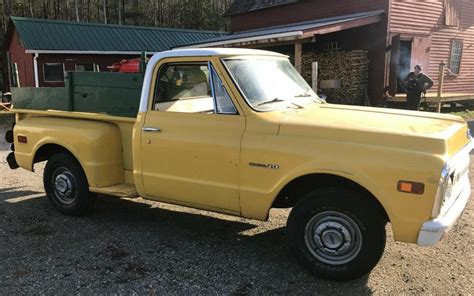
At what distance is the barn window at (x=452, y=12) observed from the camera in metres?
17.7

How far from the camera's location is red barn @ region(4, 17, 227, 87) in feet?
71.7

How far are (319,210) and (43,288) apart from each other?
241cm

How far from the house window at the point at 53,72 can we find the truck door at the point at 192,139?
19808mm

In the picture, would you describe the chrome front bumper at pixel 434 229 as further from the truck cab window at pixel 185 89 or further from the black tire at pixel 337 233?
the truck cab window at pixel 185 89

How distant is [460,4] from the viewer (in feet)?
60.3

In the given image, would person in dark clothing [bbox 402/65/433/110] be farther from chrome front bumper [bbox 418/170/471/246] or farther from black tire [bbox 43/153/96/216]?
black tire [bbox 43/153/96/216]

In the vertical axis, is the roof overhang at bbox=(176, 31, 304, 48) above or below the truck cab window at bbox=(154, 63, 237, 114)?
above

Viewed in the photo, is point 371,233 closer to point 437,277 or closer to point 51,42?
point 437,277

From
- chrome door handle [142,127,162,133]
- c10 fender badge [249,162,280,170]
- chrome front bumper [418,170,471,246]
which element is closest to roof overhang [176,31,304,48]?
chrome door handle [142,127,162,133]

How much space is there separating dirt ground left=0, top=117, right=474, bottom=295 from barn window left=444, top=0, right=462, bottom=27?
14479 mm

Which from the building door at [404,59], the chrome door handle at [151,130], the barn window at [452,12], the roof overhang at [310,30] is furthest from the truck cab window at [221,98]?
the barn window at [452,12]

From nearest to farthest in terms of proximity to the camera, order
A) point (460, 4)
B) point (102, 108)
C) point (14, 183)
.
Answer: point (102, 108), point (14, 183), point (460, 4)

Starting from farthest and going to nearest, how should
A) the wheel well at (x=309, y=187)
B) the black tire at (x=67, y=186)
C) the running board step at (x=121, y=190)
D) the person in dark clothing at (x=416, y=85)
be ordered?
1. the person in dark clothing at (x=416, y=85)
2. the black tire at (x=67, y=186)
3. the running board step at (x=121, y=190)
4. the wheel well at (x=309, y=187)

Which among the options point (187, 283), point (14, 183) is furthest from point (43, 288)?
point (14, 183)
